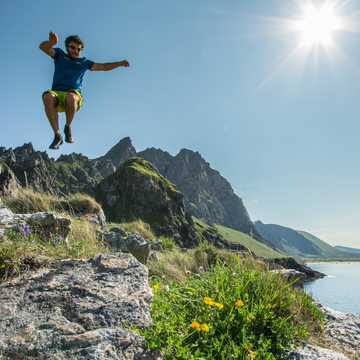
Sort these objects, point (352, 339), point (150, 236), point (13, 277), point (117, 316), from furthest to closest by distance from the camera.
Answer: point (150, 236) → point (352, 339) → point (13, 277) → point (117, 316)

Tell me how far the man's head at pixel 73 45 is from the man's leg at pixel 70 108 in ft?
3.46

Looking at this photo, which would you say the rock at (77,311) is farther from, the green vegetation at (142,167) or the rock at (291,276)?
the green vegetation at (142,167)

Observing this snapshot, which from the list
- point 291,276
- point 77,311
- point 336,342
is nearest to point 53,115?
point 77,311

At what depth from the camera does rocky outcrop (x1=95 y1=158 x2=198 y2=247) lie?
112 metres

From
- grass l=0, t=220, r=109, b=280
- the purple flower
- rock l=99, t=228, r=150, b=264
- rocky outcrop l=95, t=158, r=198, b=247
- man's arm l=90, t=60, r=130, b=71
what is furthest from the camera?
rocky outcrop l=95, t=158, r=198, b=247

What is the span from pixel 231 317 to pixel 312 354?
40.9 inches

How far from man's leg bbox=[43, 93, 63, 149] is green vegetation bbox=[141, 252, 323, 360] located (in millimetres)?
3669

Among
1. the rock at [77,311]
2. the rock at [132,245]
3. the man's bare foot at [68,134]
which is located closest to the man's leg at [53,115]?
the man's bare foot at [68,134]

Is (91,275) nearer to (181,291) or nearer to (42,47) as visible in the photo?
(181,291)

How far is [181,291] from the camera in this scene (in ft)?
17.3

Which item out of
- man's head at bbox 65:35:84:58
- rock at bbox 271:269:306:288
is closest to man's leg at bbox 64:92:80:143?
man's head at bbox 65:35:84:58

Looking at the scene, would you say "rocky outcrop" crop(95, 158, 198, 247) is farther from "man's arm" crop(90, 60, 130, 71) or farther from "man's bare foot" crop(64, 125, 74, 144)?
"man's bare foot" crop(64, 125, 74, 144)

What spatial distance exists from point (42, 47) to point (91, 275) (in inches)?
197

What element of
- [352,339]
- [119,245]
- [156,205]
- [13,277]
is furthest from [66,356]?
[156,205]
